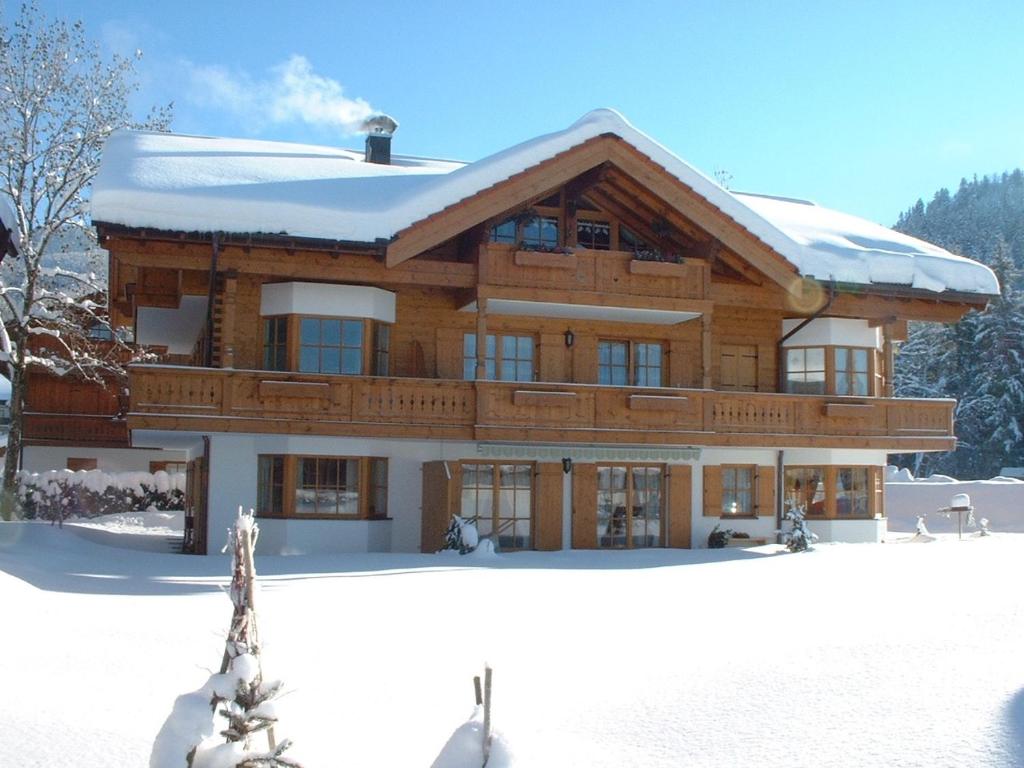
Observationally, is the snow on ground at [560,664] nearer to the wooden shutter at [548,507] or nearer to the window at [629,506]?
the wooden shutter at [548,507]

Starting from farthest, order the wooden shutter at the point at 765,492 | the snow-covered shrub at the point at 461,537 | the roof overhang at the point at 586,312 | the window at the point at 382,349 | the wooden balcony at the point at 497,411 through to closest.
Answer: the wooden shutter at the point at 765,492 → the roof overhang at the point at 586,312 → the window at the point at 382,349 → the snow-covered shrub at the point at 461,537 → the wooden balcony at the point at 497,411

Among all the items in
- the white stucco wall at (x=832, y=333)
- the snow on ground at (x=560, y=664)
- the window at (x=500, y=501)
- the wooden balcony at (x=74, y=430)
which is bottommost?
the snow on ground at (x=560, y=664)

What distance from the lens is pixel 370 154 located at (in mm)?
28406

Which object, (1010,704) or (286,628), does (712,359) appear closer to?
(286,628)

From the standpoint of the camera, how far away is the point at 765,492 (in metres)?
25.2

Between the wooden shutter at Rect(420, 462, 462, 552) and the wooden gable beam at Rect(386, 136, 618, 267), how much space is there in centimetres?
401

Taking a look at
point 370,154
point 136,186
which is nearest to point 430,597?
point 136,186

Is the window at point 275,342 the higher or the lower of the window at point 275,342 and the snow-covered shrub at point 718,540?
the higher

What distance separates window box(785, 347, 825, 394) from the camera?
25.9 m

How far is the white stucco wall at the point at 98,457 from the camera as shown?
38844 mm

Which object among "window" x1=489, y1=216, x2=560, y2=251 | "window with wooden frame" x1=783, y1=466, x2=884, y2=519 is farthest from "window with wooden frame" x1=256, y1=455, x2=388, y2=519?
"window with wooden frame" x1=783, y1=466, x2=884, y2=519

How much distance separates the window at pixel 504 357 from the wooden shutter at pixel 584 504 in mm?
2282

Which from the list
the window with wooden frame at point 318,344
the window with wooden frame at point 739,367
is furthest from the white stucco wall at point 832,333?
the window with wooden frame at point 318,344

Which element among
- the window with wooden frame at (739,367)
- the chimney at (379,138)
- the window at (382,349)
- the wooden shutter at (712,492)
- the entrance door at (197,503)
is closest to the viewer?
the entrance door at (197,503)
